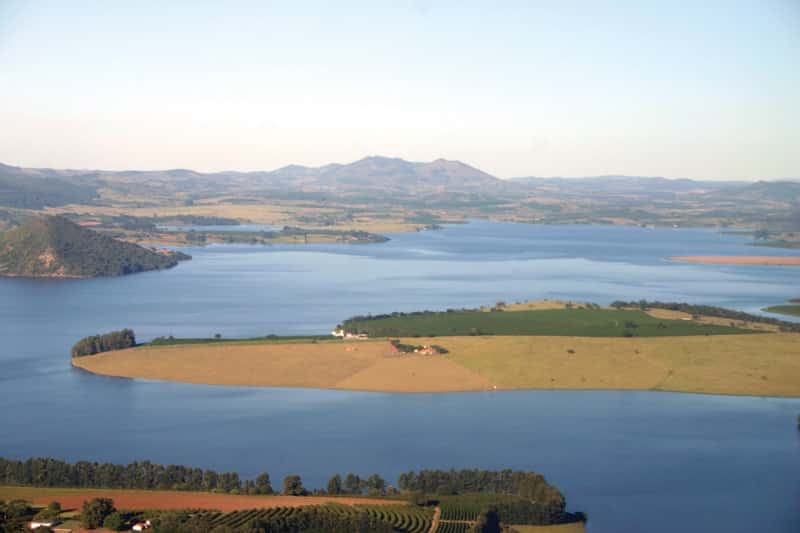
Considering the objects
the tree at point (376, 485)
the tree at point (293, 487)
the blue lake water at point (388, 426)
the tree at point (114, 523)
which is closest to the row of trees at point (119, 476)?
the tree at point (293, 487)

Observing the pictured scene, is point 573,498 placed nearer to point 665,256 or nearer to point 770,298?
point 770,298

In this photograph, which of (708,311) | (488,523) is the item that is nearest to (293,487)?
(488,523)

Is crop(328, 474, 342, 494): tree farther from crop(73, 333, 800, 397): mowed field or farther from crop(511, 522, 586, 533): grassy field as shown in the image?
crop(73, 333, 800, 397): mowed field

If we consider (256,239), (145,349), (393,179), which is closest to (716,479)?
(145,349)

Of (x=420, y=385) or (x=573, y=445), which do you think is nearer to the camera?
(x=573, y=445)

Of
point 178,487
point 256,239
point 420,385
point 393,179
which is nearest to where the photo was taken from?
point 178,487

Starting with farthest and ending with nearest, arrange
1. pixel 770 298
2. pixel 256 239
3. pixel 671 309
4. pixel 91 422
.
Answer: pixel 256 239 → pixel 770 298 → pixel 671 309 → pixel 91 422
